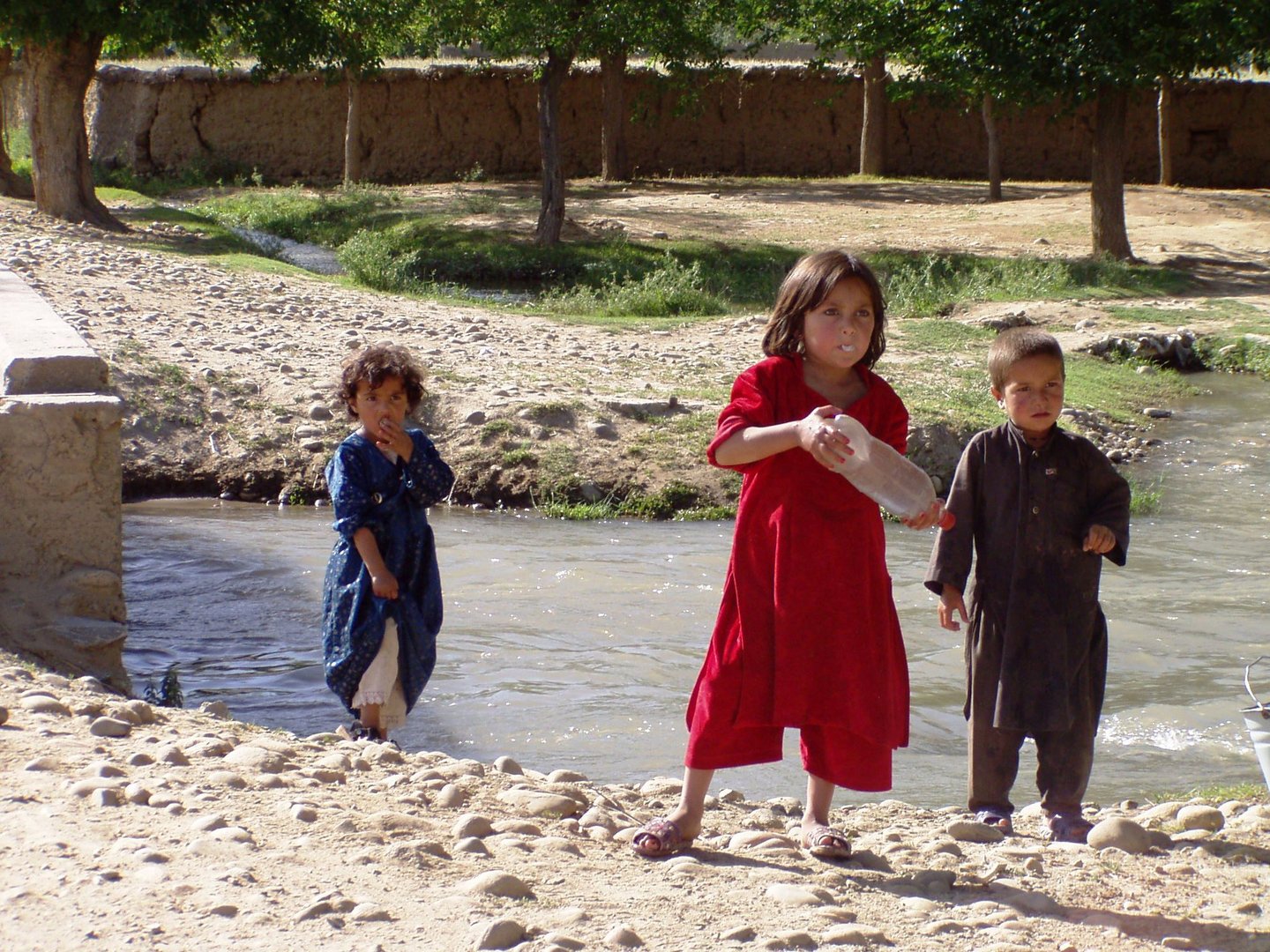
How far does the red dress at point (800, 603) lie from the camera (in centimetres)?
311

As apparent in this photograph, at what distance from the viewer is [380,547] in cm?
432

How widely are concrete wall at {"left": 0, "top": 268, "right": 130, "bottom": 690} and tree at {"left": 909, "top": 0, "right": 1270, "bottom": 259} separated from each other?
1206 cm

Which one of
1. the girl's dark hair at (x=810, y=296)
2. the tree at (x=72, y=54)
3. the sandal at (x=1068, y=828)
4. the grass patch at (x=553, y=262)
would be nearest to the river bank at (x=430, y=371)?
the tree at (x=72, y=54)

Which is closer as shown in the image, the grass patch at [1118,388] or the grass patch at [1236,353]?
the grass patch at [1118,388]

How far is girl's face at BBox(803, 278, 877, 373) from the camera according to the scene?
3158 mm

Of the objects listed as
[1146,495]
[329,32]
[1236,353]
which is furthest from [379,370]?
[329,32]

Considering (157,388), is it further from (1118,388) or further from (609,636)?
(1118,388)

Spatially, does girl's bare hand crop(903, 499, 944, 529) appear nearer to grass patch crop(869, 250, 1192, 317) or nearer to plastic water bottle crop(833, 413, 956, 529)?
plastic water bottle crop(833, 413, 956, 529)

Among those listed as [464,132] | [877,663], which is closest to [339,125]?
[464,132]

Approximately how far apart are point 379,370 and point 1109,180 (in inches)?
548

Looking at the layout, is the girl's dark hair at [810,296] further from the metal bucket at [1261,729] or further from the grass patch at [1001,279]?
the grass patch at [1001,279]

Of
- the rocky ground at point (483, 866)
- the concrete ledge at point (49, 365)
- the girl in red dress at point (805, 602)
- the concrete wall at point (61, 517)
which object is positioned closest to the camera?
the rocky ground at point (483, 866)

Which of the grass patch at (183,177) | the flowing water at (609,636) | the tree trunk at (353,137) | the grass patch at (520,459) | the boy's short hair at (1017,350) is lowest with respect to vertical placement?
the flowing water at (609,636)

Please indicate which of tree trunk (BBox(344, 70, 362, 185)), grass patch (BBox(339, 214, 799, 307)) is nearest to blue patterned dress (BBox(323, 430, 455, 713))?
grass patch (BBox(339, 214, 799, 307))
